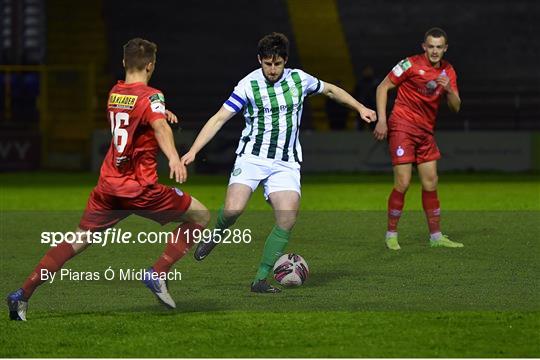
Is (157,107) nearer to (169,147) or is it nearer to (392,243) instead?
(169,147)

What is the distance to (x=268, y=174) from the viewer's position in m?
9.80

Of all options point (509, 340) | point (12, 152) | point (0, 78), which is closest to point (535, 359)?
point (509, 340)

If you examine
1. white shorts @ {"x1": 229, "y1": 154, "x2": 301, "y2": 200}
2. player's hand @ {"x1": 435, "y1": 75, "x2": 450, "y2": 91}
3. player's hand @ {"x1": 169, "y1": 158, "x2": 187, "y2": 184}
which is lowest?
white shorts @ {"x1": 229, "y1": 154, "x2": 301, "y2": 200}

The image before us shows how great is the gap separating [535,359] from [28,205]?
11.9 m

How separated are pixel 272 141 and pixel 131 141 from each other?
5.60 feet

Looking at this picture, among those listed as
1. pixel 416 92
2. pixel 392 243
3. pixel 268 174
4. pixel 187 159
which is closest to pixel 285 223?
pixel 268 174

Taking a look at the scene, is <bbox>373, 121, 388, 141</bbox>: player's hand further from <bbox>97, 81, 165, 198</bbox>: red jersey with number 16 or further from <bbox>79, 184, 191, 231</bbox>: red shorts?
<bbox>97, 81, 165, 198</bbox>: red jersey with number 16

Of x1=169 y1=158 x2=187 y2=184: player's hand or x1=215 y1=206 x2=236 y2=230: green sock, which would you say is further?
x1=215 y1=206 x2=236 y2=230: green sock

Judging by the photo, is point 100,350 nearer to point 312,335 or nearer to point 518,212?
point 312,335

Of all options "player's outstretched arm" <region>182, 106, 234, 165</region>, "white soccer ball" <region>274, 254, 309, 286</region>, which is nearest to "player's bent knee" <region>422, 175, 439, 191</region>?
"white soccer ball" <region>274, 254, 309, 286</region>

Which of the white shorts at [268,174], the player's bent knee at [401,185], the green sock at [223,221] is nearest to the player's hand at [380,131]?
the player's bent knee at [401,185]

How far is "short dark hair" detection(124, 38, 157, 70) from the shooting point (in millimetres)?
8352

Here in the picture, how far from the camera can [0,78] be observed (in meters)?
28.4

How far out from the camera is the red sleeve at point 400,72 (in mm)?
12422
